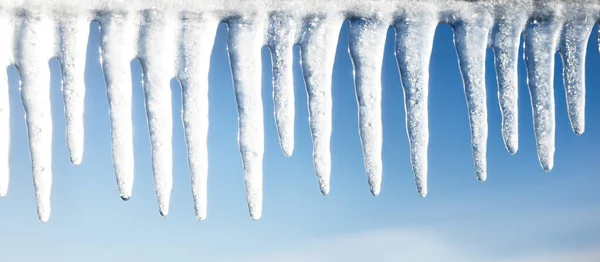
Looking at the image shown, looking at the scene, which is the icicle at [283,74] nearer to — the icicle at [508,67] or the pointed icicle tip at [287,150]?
the pointed icicle tip at [287,150]

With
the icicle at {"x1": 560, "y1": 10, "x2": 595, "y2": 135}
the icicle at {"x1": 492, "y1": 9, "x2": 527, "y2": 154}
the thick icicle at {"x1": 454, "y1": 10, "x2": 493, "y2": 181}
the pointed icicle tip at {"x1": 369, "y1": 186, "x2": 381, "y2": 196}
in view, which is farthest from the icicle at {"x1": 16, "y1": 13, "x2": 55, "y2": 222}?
the icicle at {"x1": 560, "y1": 10, "x2": 595, "y2": 135}

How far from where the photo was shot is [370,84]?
1.82 metres

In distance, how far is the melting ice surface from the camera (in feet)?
5.78

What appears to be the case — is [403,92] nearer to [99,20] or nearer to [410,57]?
[410,57]

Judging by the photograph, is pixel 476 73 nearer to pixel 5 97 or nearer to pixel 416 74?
pixel 416 74

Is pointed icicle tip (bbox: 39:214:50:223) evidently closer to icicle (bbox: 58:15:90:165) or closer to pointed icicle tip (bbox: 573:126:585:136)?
icicle (bbox: 58:15:90:165)

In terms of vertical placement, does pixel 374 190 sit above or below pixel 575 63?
below

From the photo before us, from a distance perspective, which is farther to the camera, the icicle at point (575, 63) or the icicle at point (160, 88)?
the icicle at point (575, 63)

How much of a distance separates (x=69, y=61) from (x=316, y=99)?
606 millimetres

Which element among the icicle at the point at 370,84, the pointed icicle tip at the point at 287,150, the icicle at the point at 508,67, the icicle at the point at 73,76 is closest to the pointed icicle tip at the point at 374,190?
the icicle at the point at 370,84

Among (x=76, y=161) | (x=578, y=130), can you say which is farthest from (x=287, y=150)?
(x=578, y=130)

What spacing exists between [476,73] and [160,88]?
2.64ft

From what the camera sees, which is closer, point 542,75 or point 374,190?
point 374,190

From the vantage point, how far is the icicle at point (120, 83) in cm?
176
